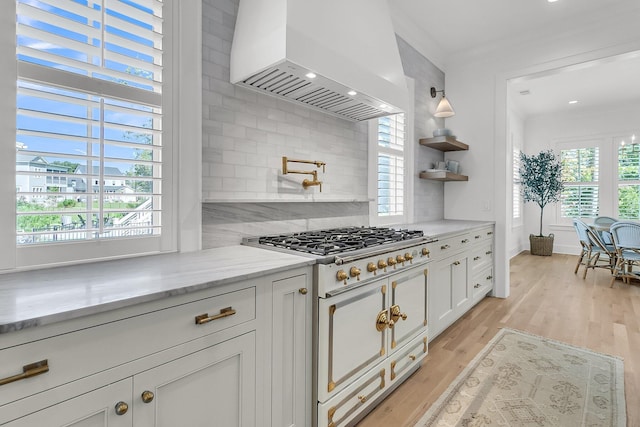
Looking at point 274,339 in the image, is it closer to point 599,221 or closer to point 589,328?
point 589,328

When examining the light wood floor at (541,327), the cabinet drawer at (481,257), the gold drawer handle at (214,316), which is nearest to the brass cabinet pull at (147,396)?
the gold drawer handle at (214,316)

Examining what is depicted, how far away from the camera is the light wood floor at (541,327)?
1.98 meters

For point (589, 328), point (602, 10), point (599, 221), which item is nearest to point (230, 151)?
point (589, 328)

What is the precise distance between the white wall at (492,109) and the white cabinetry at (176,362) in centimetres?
338

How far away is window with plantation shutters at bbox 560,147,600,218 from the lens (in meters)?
6.71

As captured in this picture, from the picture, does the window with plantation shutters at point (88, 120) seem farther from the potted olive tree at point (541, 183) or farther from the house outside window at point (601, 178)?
the house outside window at point (601, 178)

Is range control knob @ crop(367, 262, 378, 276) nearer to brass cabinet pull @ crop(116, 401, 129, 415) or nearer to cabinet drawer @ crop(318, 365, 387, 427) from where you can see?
cabinet drawer @ crop(318, 365, 387, 427)

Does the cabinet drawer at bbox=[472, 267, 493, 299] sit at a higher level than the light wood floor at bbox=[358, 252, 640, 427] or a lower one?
higher

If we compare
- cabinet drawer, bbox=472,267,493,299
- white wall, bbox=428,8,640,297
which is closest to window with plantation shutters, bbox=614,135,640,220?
white wall, bbox=428,8,640,297

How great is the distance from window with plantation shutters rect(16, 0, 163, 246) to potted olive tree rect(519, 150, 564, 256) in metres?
7.24

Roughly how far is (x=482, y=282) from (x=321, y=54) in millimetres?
3150

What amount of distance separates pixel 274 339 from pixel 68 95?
4.53ft

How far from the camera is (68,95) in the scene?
141 cm

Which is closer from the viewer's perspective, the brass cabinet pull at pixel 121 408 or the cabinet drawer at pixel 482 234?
the brass cabinet pull at pixel 121 408
